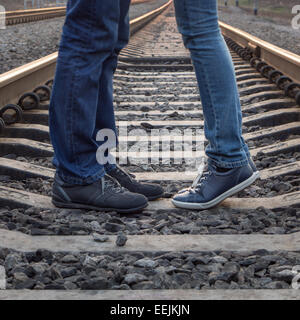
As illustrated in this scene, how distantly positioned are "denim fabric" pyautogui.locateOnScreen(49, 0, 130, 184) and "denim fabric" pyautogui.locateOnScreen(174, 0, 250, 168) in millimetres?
296

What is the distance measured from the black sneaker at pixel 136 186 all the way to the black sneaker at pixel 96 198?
4.7 inches

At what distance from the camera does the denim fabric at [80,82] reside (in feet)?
7.35

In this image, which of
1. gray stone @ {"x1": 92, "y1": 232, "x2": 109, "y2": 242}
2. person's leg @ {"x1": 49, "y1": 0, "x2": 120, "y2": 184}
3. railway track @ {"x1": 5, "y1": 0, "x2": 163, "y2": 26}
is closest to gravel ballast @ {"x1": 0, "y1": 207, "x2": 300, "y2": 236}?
gray stone @ {"x1": 92, "y1": 232, "x2": 109, "y2": 242}

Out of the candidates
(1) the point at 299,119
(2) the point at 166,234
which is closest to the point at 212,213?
(2) the point at 166,234

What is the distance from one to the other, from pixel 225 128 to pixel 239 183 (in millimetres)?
289

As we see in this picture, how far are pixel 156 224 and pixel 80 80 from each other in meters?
0.66

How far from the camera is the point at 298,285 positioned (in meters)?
1.78

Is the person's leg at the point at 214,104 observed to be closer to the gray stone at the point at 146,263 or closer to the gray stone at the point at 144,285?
the gray stone at the point at 146,263

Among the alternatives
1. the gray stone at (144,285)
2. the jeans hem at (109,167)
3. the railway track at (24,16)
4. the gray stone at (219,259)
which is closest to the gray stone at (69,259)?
the gray stone at (144,285)

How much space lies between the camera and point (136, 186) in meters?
2.69

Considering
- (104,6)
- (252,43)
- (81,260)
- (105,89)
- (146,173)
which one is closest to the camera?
(81,260)

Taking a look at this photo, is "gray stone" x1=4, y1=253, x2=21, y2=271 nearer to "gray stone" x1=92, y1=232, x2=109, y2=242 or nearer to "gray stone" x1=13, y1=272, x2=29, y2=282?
"gray stone" x1=13, y1=272, x2=29, y2=282

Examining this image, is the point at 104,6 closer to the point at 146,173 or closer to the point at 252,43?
the point at 146,173
